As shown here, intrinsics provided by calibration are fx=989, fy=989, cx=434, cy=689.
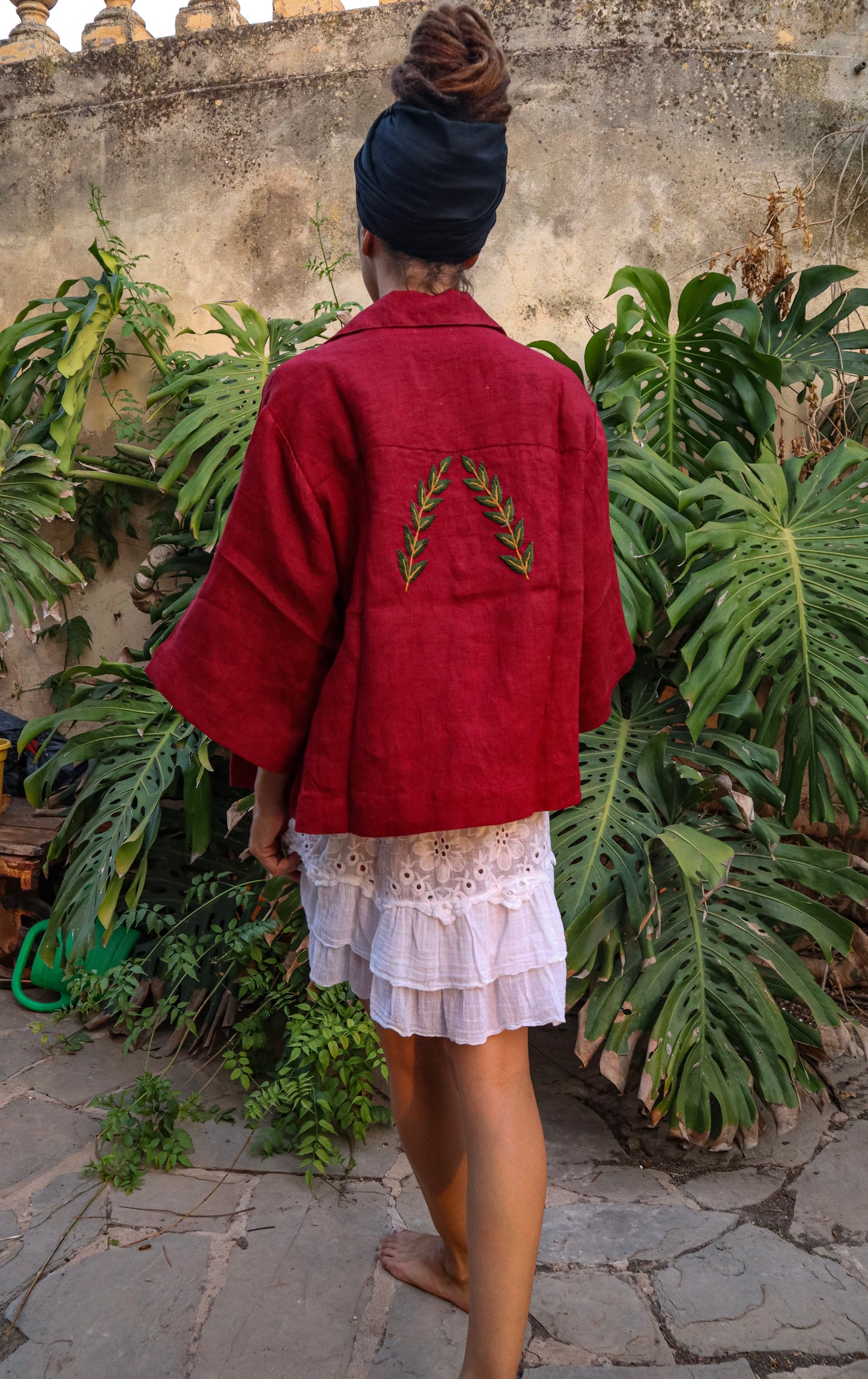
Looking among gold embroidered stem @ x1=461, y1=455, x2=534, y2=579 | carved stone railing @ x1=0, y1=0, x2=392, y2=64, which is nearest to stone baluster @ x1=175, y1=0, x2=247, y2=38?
carved stone railing @ x1=0, y1=0, x2=392, y2=64

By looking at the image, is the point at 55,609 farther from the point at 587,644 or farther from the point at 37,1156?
the point at 587,644

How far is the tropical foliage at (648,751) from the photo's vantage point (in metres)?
Answer: 1.82

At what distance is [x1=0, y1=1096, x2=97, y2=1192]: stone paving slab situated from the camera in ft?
6.27

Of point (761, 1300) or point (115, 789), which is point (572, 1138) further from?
point (115, 789)

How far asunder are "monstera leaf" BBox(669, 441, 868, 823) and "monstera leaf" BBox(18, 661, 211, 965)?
1123mm

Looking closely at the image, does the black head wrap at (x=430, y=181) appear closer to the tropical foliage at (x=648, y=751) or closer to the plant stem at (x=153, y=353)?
the tropical foliage at (x=648, y=751)

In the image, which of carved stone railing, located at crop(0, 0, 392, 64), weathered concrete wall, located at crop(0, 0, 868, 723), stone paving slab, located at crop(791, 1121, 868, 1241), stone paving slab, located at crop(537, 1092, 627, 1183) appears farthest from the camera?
carved stone railing, located at crop(0, 0, 392, 64)

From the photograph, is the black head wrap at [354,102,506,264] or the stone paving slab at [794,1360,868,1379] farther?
the stone paving slab at [794,1360,868,1379]

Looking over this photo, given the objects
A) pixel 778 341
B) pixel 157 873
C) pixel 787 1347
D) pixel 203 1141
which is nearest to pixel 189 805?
pixel 157 873

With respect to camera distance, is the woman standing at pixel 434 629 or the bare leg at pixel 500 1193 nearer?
the woman standing at pixel 434 629

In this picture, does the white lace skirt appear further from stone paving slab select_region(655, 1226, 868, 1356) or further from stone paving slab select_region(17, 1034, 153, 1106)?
stone paving slab select_region(17, 1034, 153, 1106)

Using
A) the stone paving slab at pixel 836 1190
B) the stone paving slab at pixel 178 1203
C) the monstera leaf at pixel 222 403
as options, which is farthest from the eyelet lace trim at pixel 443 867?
the monstera leaf at pixel 222 403

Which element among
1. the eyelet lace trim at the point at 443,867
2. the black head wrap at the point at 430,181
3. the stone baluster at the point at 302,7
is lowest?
the eyelet lace trim at the point at 443,867

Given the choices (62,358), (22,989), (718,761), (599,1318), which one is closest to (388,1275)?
(599,1318)
